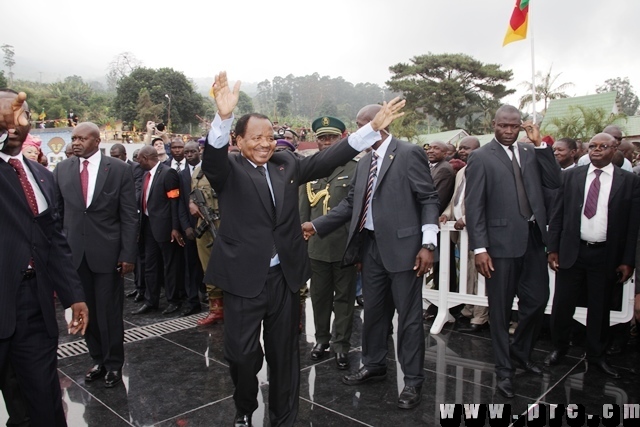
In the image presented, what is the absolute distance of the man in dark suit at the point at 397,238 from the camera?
143 inches

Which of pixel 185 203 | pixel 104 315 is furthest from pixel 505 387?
pixel 185 203

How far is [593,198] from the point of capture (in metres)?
4.17

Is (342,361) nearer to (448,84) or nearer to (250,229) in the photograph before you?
(250,229)

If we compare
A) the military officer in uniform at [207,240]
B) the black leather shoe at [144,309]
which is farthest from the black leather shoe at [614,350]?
the black leather shoe at [144,309]

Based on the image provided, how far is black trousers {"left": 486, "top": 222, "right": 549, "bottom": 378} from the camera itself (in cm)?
380

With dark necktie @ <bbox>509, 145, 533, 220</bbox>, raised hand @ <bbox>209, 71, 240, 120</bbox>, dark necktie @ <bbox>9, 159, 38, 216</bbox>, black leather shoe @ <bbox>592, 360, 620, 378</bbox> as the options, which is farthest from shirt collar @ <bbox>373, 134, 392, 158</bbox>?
black leather shoe @ <bbox>592, 360, 620, 378</bbox>

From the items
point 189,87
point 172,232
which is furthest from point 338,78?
point 172,232

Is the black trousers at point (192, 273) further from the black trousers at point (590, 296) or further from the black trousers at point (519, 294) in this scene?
the black trousers at point (590, 296)

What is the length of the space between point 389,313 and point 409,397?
706mm

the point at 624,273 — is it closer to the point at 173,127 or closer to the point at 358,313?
the point at 358,313

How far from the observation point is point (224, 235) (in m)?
2.97

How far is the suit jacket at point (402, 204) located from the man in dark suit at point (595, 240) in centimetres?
148

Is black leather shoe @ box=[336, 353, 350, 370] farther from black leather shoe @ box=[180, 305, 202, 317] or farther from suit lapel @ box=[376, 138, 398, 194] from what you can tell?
black leather shoe @ box=[180, 305, 202, 317]

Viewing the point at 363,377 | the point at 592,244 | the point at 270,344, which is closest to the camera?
the point at 270,344
